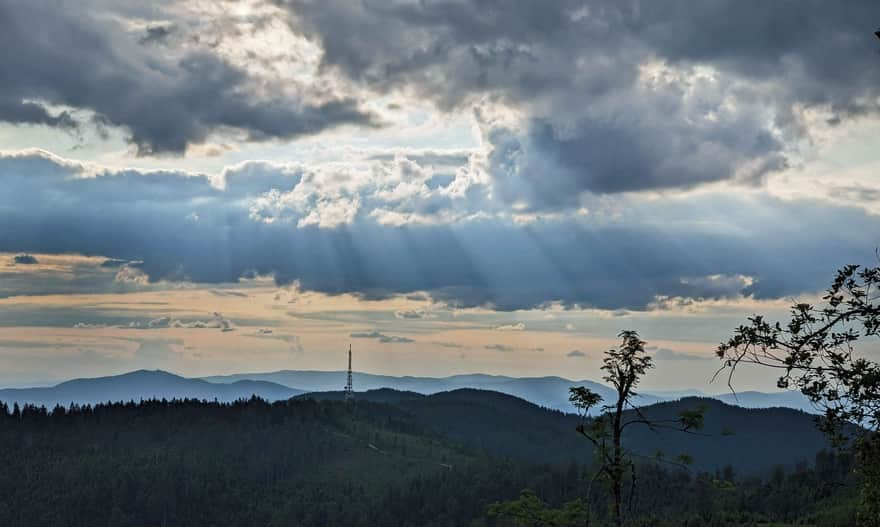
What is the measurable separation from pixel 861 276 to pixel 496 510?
46.6 feet

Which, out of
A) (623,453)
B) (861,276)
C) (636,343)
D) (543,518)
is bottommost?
(543,518)

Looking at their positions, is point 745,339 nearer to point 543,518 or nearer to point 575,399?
point 575,399

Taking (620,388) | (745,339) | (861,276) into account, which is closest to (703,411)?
(620,388)

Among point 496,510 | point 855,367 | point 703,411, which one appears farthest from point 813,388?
point 496,510

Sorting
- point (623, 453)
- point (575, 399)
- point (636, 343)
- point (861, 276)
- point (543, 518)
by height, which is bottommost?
point (543, 518)

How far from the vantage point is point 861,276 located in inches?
856

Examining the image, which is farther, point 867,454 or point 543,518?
point 543,518

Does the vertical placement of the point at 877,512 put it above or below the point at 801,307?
below

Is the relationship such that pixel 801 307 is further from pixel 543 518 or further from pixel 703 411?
pixel 543 518

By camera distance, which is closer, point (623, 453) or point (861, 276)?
point (861, 276)

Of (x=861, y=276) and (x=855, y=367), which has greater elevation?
(x=861, y=276)

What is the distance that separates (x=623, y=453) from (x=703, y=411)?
302cm

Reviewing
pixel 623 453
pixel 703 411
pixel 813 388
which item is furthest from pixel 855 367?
pixel 623 453

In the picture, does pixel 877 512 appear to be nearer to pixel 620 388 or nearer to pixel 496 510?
pixel 620 388
